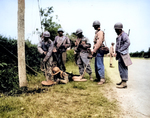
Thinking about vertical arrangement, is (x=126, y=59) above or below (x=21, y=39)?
below

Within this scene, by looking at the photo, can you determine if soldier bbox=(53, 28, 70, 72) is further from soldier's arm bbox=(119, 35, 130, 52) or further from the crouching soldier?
soldier's arm bbox=(119, 35, 130, 52)

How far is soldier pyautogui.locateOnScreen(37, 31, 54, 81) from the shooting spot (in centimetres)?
608

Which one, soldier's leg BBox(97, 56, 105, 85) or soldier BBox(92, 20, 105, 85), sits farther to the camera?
soldier's leg BBox(97, 56, 105, 85)

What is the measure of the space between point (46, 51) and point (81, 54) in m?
1.49

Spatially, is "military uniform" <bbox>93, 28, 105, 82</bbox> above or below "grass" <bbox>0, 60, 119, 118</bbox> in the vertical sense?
above

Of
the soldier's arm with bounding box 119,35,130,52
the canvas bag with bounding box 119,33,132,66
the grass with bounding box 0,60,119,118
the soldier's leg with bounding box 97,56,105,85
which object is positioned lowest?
the grass with bounding box 0,60,119,118

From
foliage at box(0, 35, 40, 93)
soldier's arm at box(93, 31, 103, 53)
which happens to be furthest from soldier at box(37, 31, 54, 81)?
soldier's arm at box(93, 31, 103, 53)

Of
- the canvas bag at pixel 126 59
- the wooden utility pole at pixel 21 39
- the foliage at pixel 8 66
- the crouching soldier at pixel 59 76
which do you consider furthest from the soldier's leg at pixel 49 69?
the canvas bag at pixel 126 59

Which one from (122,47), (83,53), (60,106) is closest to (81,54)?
(83,53)

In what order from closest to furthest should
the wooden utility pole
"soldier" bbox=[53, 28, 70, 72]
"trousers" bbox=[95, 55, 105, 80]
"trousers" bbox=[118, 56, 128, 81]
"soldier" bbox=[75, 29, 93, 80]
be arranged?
the wooden utility pole → "trousers" bbox=[118, 56, 128, 81] → "trousers" bbox=[95, 55, 105, 80] → "soldier" bbox=[75, 29, 93, 80] → "soldier" bbox=[53, 28, 70, 72]

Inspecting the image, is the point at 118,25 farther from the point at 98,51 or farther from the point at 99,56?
the point at 99,56

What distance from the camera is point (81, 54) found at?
6812 mm

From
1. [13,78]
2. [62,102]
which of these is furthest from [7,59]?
[62,102]

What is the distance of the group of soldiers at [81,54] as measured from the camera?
548cm
